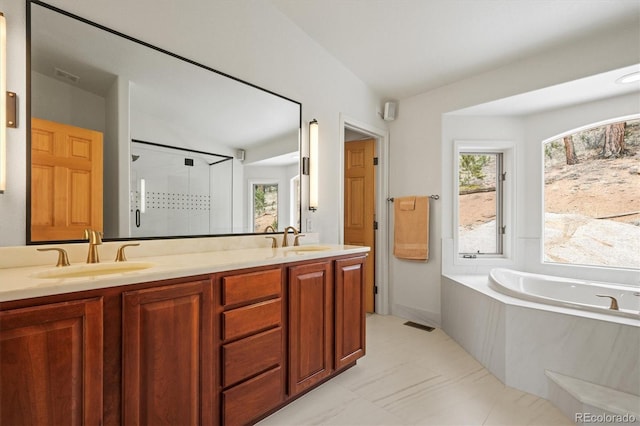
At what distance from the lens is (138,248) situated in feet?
5.30

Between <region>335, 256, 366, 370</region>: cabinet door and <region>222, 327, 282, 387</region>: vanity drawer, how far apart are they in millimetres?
543

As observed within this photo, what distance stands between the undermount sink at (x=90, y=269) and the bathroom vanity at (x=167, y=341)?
0.07 feet

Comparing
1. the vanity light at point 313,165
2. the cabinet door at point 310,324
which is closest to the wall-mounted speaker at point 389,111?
the vanity light at point 313,165

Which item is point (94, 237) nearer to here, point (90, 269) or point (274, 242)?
point (90, 269)

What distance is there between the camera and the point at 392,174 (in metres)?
3.66

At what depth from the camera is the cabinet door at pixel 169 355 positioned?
1.12 m

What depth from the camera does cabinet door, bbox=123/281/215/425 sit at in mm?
1123

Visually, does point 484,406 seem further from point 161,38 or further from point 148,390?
point 161,38

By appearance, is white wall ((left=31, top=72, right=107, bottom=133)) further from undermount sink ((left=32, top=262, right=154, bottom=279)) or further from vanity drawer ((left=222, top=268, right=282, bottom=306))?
vanity drawer ((left=222, top=268, right=282, bottom=306))

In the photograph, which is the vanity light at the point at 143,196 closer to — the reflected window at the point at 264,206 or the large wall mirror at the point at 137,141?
the large wall mirror at the point at 137,141

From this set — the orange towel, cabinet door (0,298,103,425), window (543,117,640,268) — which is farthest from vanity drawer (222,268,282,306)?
window (543,117,640,268)

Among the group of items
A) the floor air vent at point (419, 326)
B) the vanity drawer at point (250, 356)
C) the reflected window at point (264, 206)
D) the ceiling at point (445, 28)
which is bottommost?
the floor air vent at point (419, 326)

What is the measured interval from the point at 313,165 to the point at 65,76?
5.56ft

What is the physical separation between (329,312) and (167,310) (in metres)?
1.07
